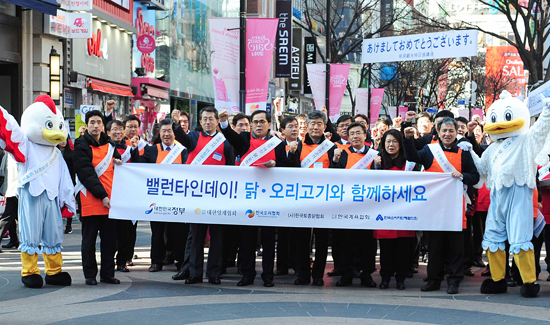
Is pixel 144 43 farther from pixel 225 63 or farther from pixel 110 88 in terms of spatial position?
pixel 225 63

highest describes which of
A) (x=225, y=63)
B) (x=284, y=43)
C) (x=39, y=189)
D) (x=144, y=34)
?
(x=284, y=43)

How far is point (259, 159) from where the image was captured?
8.88 metres

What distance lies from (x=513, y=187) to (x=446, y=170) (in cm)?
75

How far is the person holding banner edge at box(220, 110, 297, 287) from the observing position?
8.81m

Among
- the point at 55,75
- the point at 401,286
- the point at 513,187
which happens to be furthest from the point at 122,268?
the point at 55,75

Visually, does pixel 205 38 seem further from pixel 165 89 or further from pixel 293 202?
pixel 293 202

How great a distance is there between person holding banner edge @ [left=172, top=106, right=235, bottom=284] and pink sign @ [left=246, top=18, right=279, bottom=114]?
4772mm

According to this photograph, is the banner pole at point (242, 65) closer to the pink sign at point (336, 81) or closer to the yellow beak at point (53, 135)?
the yellow beak at point (53, 135)

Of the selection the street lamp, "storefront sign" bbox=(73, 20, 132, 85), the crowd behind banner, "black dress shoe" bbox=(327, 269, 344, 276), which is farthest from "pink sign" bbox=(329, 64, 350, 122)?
"black dress shoe" bbox=(327, 269, 344, 276)

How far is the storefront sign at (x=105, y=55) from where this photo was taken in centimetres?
2372

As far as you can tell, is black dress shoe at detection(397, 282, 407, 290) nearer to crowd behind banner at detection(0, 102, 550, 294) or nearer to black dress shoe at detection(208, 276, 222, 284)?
crowd behind banner at detection(0, 102, 550, 294)

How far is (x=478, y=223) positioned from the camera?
10672 mm

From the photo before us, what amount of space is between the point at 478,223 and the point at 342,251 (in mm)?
2533

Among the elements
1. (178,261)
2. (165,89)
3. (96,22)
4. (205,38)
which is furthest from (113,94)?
(178,261)
